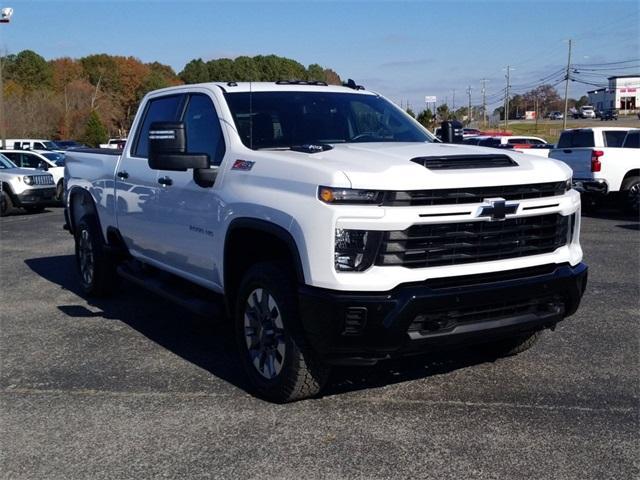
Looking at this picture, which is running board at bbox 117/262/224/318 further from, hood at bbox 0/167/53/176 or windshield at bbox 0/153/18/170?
windshield at bbox 0/153/18/170

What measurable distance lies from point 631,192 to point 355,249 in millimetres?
12479

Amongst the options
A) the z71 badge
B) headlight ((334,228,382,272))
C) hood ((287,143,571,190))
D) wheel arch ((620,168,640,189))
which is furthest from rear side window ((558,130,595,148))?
headlight ((334,228,382,272))

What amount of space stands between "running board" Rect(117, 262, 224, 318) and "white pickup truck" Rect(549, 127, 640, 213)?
→ 35.4 ft

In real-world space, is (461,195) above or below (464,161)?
below

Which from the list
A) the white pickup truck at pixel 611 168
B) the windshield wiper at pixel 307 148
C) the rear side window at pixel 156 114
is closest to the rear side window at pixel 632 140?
the white pickup truck at pixel 611 168

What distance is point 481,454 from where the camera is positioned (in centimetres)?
373

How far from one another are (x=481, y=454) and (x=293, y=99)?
3007 millimetres

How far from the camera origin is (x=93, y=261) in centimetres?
739

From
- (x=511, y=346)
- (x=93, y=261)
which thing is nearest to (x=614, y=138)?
(x=511, y=346)

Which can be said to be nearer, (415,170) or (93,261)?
(415,170)

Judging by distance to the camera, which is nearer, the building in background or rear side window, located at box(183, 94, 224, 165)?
rear side window, located at box(183, 94, 224, 165)

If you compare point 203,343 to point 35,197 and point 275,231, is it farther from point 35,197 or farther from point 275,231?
point 35,197

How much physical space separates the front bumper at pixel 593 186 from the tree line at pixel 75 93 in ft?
110

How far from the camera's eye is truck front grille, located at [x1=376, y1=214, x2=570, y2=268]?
12.8ft
